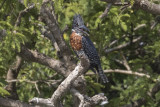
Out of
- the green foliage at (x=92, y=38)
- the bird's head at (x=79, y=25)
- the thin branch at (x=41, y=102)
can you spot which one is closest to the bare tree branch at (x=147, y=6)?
the green foliage at (x=92, y=38)

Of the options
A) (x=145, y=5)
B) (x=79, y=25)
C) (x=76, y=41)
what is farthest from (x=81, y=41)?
(x=145, y=5)

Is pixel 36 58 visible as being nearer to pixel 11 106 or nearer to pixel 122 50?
pixel 11 106

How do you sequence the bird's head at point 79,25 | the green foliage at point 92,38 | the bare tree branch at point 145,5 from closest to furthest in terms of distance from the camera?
the bare tree branch at point 145,5 < the bird's head at point 79,25 < the green foliage at point 92,38

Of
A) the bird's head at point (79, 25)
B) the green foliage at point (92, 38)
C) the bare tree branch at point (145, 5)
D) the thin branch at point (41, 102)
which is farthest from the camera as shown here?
the green foliage at point (92, 38)

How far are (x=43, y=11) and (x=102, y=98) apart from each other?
1.59 meters

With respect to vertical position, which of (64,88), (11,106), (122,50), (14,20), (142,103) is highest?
(14,20)

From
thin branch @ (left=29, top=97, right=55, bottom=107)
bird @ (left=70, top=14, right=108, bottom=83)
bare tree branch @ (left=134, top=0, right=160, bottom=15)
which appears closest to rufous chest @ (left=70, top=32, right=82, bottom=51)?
bird @ (left=70, top=14, right=108, bottom=83)

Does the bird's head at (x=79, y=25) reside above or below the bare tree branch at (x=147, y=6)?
below

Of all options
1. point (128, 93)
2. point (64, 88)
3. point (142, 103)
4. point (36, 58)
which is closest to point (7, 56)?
point (36, 58)

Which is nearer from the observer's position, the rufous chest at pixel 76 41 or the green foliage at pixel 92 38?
the rufous chest at pixel 76 41

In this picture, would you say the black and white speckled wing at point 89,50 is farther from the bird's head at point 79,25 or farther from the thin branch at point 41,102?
the thin branch at point 41,102

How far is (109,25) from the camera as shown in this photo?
18.8ft

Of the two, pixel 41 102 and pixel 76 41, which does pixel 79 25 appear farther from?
pixel 41 102

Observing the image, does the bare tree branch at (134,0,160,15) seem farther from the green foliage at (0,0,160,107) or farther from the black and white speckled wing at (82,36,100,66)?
the black and white speckled wing at (82,36,100,66)
